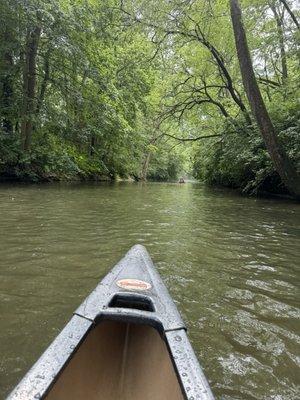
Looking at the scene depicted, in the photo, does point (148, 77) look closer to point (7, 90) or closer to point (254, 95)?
point (7, 90)

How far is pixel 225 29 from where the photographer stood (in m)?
13.4

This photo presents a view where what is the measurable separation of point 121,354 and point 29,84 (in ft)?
45.4

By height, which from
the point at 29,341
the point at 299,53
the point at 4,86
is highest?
the point at 299,53

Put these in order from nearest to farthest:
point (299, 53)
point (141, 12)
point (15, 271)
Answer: point (15, 271), point (299, 53), point (141, 12)

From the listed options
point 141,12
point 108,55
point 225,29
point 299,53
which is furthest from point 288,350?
point 108,55

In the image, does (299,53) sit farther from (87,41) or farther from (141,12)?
(87,41)

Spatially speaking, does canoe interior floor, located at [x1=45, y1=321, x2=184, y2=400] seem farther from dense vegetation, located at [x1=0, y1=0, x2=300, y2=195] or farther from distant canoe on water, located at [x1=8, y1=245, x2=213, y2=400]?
dense vegetation, located at [x1=0, y1=0, x2=300, y2=195]

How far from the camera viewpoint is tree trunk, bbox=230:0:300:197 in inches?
355

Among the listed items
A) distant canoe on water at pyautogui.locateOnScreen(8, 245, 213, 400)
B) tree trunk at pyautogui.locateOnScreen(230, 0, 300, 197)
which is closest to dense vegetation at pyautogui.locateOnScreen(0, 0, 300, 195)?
tree trunk at pyautogui.locateOnScreen(230, 0, 300, 197)

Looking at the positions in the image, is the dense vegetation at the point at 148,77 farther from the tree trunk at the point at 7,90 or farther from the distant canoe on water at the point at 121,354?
the distant canoe on water at the point at 121,354

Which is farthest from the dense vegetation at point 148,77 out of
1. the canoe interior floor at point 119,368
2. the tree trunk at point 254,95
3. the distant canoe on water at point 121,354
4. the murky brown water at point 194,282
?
the canoe interior floor at point 119,368

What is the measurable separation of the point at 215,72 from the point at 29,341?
1439 centimetres

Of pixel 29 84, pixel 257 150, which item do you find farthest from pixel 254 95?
pixel 29 84

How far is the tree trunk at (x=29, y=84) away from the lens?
13.3m
